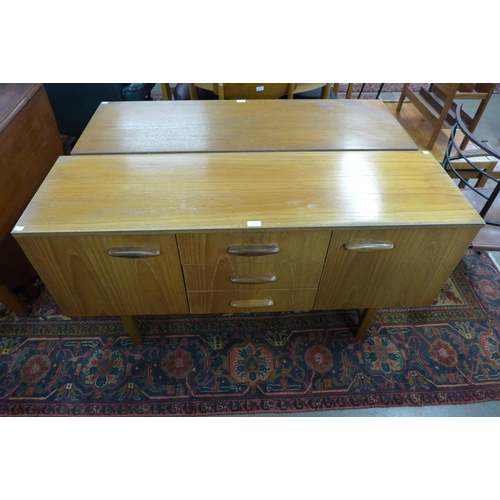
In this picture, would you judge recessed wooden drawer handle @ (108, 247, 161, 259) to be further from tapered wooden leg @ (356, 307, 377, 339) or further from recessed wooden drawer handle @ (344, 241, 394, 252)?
tapered wooden leg @ (356, 307, 377, 339)

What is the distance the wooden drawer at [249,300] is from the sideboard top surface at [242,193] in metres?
0.28

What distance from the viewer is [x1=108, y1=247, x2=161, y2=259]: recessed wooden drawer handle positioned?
3.03ft

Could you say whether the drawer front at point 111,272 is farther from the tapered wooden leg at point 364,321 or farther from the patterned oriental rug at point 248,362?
the tapered wooden leg at point 364,321

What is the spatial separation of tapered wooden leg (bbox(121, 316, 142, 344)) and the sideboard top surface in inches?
18.6

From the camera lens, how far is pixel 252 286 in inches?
42.4

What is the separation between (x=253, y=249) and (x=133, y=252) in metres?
0.33

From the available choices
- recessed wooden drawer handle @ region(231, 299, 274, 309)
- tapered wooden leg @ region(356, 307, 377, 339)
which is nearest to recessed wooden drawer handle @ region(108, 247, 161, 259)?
recessed wooden drawer handle @ region(231, 299, 274, 309)

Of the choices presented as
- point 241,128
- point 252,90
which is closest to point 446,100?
point 252,90

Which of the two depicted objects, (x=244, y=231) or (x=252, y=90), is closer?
(x=244, y=231)

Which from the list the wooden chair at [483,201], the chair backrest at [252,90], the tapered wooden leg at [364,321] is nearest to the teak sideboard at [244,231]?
the tapered wooden leg at [364,321]

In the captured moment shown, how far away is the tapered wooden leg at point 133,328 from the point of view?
1245 millimetres

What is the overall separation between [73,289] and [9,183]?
538 millimetres

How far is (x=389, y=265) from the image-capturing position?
3.38 ft

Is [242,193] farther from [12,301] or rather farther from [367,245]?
[12,301]
